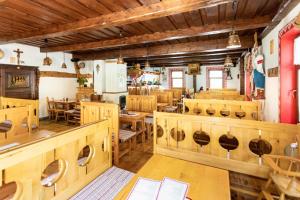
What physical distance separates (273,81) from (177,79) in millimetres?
10039

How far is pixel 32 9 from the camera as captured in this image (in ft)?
10.3

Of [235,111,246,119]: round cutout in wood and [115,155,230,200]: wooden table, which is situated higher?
[235,111,246,119]: round cutout in wood

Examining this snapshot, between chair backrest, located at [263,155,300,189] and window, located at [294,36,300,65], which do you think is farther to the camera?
window, located at [294,36,300,65]

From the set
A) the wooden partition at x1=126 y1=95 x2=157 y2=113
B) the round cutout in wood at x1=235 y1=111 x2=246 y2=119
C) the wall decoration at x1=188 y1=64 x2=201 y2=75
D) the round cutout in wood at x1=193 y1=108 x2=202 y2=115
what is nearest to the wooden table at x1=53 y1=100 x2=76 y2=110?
the wooden partition at x1=126 y1=95 x2=157 y2=113

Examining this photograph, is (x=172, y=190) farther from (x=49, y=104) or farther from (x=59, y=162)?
(x=49, y=104)

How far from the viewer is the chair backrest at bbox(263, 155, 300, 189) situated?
64.4 inches

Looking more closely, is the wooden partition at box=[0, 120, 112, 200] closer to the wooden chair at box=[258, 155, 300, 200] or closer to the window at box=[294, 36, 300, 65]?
the wooden chair at box=[258, 155, 300, 200]

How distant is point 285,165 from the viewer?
76.7 inches

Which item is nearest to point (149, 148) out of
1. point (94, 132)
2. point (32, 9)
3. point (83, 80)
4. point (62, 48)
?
point (94, 132)

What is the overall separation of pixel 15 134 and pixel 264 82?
508cm

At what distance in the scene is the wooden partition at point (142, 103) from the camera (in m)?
5.17

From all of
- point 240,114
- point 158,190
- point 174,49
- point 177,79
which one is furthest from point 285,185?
point 177,79

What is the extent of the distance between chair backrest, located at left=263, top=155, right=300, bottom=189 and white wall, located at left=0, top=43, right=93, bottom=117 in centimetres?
717

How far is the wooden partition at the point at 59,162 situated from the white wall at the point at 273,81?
10.2ft
